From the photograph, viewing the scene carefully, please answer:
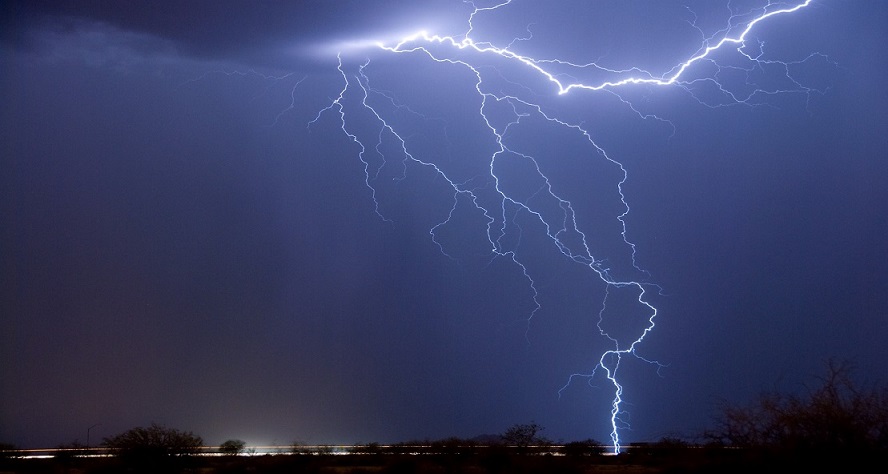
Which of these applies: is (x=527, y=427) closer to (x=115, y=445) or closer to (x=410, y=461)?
(x=410, y=461)

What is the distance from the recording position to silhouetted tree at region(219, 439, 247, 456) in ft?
45.6

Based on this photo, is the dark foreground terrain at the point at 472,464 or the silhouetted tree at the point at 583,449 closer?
the dark foreground terrain at the point at 472,464

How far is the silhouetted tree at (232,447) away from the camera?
45.6ft

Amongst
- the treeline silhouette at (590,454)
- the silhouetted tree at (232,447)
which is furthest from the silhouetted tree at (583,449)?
the silhouetted tree at (232,447)

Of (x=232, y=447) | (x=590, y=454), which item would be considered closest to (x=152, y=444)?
(x=232, y=447)

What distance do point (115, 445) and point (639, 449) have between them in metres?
10.3

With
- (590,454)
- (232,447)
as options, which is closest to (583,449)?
(590,454)

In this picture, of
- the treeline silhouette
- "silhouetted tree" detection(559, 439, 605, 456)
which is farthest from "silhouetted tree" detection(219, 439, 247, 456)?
"silhouetted tree" detection(559, 439, 605, 456)

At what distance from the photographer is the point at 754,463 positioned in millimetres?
8250

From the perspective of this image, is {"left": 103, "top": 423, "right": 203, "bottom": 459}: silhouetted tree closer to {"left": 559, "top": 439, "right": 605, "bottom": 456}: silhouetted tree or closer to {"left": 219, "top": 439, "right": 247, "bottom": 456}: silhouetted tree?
{"left": 219, "top": 439, "right": 247, "bottom": 456}: silhouetted tree

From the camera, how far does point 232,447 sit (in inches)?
559

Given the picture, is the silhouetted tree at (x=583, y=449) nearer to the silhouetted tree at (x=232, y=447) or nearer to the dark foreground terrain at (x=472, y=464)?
the dark foreground terrain at (x=472, y=464)

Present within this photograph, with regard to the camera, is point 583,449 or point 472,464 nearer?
point 472,464

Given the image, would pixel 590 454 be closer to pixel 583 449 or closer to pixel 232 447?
pixel 583 449
